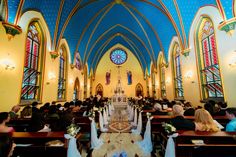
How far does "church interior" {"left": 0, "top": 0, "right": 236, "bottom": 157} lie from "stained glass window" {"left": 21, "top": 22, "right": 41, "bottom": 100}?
5 centimetres

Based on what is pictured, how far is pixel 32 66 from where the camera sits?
6.73 metres

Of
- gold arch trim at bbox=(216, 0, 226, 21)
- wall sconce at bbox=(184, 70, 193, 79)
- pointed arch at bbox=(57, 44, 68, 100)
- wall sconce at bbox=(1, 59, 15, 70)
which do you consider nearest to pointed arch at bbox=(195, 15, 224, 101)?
wall sconce at bbox=(184, 70, 193, 79)

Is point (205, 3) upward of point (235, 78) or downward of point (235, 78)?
upward

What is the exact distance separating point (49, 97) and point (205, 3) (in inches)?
371

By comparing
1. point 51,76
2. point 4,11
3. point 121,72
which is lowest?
point 51,76

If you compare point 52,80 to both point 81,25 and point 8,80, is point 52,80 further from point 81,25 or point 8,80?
point 81,25

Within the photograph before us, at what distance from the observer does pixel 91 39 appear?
46.7 ft

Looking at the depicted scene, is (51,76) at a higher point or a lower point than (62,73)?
lower

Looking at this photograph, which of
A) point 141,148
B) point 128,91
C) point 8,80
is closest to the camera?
point 141,148

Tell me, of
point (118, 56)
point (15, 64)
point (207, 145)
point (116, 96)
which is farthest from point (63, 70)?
point (118, 56)

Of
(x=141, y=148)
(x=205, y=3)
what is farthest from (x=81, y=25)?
(x=141, y=148)

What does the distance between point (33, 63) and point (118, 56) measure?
49.4ft

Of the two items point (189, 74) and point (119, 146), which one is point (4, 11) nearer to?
point (119, 146)

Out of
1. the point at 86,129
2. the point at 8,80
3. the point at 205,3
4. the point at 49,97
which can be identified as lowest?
the point at 86,129
